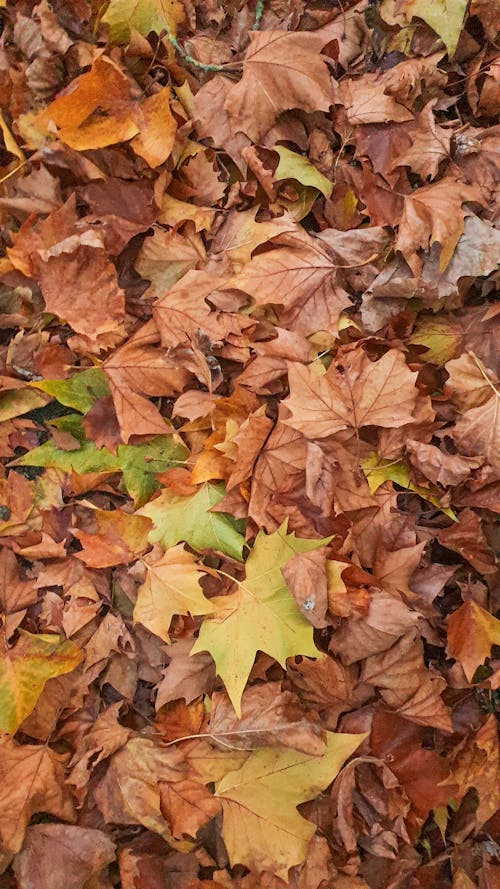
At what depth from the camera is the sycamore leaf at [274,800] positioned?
1495mm

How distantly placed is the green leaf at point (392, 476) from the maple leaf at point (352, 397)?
104 millimetres

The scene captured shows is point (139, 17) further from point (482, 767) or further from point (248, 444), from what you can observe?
point (482, 767)

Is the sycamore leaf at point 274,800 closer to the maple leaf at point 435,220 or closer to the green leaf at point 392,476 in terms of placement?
the green leaf at point 392,476

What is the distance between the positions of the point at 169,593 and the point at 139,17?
1517mm

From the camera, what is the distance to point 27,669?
1606 millimetres

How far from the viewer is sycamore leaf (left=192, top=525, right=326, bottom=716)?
59.7 inches

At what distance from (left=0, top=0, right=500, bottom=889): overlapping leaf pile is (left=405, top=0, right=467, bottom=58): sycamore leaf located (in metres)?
0.01

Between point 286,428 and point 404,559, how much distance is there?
44 cm

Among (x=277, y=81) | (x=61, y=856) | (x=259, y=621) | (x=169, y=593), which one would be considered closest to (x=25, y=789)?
(x=61, y=856)

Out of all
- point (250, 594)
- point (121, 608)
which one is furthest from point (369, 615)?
point (121, 608)

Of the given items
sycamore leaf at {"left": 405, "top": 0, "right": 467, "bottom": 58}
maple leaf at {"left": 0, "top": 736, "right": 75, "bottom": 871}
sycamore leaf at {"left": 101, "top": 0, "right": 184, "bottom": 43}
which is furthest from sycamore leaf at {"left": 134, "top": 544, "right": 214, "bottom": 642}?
sycamore leaf at {"left": 405, "top": 0, "right": 467, "bottom": 58}

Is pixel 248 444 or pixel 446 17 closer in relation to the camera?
pixel 248 444

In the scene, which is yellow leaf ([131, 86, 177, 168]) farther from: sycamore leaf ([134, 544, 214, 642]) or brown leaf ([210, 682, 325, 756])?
brown leaf ([210, 682, 325, 756])

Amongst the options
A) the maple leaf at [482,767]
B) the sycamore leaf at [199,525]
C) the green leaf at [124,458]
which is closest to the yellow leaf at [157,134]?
the green leaf at [124,458]
